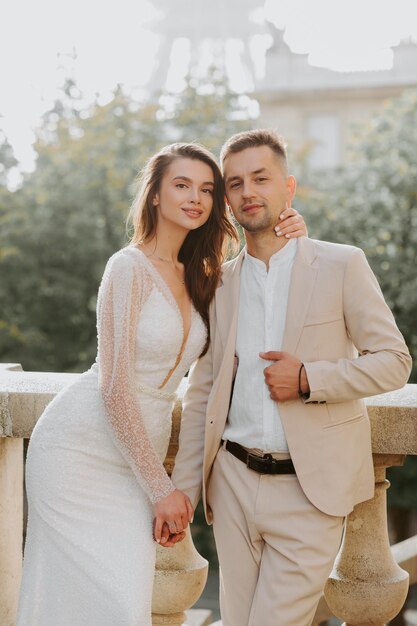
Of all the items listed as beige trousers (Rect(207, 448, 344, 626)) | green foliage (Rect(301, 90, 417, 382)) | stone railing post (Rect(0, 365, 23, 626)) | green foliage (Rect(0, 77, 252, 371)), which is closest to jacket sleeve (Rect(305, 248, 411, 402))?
beige trousers (Rect(207, 448, 344, 626))

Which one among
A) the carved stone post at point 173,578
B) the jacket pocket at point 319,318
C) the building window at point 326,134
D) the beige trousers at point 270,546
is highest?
the building window at point 326,134

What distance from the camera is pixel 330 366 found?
10.2ft

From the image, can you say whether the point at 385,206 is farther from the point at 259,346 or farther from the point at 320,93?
the point at 320,93

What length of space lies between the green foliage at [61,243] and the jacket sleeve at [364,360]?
506 inches

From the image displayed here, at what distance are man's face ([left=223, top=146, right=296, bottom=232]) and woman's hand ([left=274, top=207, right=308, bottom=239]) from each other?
0.06 ft

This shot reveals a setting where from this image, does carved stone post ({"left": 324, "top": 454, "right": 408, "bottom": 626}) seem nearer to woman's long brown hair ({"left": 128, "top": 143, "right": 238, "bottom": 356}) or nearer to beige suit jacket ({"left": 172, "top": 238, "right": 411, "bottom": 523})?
beige suit jacket ({"left": 172, "top": 238, "right": 411, "bottom": 523})

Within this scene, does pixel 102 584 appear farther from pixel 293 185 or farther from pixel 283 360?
pixel 293 185

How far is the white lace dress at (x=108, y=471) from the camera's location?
123 inches

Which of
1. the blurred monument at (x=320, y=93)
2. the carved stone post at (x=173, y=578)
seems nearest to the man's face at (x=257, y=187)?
the carved stone post at (x=173, y=578)

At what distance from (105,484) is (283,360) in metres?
0.75

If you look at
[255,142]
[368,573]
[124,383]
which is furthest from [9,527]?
[255,142]

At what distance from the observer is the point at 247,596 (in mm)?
3248

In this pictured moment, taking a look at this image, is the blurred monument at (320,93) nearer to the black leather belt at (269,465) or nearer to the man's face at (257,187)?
the man's face at (257,187)

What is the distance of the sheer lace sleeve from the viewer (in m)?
3.15
